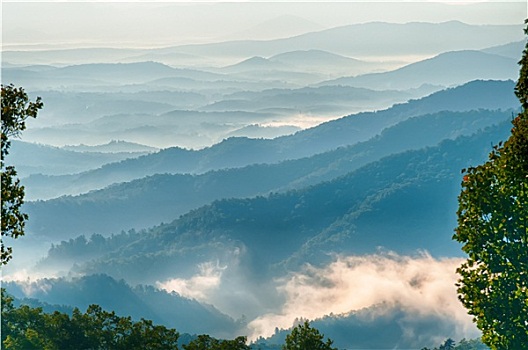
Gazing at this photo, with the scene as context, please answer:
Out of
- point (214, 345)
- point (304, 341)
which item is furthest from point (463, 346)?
point (304, 341)

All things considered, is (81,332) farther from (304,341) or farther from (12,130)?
(12,130)

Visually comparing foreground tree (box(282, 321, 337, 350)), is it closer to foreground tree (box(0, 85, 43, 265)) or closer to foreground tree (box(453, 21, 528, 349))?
foreground tree (box(453, 21, 528, 349))

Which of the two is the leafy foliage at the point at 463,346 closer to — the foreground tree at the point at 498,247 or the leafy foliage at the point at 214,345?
the leafy foliage at the point at 214,345

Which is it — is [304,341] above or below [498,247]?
below

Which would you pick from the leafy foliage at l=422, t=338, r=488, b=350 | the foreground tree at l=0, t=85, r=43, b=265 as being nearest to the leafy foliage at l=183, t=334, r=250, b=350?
the foreground tree at l=0, t=85, r=43, b=265

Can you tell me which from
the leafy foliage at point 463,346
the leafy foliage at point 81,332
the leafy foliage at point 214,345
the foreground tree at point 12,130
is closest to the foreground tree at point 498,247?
the leafy foliage at point 214,345

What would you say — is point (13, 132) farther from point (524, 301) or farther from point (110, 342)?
point (110, 342)

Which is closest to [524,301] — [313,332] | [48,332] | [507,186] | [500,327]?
[500,327]

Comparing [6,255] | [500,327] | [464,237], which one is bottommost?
[6,255]
